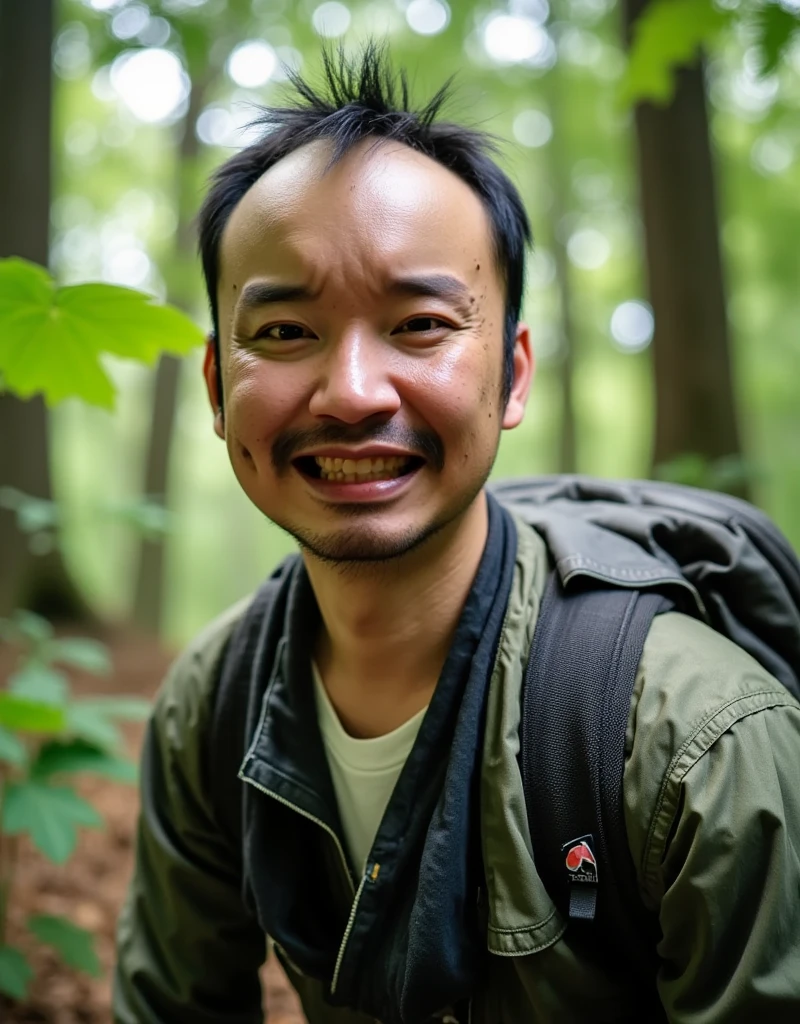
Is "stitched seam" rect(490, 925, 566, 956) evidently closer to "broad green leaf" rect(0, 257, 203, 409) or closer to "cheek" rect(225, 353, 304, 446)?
"cheek" rect(225, 353, 304, 446)

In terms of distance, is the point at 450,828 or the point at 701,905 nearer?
the point at 701,905

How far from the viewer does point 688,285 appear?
362 cm

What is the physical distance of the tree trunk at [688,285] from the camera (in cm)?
357

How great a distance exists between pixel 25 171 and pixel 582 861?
5.13 metres

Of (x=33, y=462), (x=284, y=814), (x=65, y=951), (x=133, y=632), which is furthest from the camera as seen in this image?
(x=133, y=632)

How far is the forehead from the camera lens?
1439 mm

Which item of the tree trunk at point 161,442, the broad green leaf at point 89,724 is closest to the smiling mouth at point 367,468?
the broad green leaf at point 89,724

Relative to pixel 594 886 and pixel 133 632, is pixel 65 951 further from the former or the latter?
pixel 133 632

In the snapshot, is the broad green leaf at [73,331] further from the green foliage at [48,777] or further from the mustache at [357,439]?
the green foliage at [48,777]

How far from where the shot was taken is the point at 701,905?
1.18 meters

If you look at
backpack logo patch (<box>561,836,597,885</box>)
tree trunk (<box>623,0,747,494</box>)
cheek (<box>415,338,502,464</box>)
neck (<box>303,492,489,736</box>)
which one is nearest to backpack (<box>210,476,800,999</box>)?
backpack logo patch (<box>561,836,597,885</box>)

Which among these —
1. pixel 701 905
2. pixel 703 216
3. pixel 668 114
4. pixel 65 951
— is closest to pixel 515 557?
pixel 701 905

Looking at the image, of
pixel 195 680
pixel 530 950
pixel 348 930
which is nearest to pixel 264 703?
pixel 195 680

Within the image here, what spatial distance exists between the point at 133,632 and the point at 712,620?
17.2 feet
